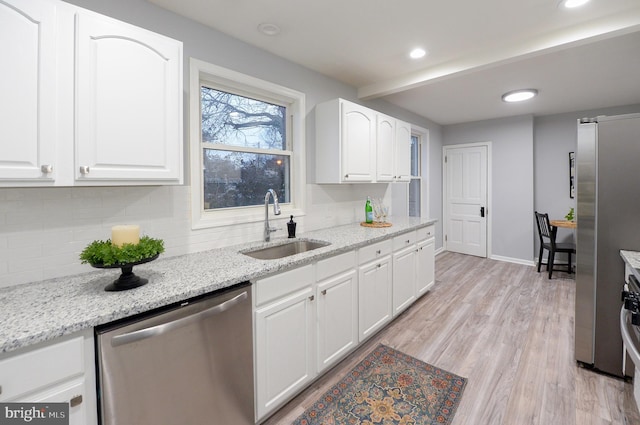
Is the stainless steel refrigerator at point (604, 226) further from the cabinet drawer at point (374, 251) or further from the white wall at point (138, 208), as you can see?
the white wall at point (138, 208)

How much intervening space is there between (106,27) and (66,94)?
1.23 feet

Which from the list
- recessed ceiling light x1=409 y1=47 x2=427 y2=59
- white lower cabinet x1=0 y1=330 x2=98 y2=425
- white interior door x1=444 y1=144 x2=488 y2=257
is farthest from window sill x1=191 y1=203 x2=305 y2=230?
white interior door x1=444 y1=144 x2=488 y2=257

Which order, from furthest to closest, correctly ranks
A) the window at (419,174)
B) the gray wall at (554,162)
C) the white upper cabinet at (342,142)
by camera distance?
the window at (419,174) → the gray wall at (554,162) → the white upper cabinet at (342,142)

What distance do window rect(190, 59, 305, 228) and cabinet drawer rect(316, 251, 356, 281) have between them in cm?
75

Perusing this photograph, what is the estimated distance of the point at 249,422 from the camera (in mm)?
1627

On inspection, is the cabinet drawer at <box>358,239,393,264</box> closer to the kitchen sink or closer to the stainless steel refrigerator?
the kitchen sink

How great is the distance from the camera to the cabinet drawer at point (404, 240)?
2.87m

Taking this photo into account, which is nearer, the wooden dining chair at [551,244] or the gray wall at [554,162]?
the wooden dining chair at [551,244]

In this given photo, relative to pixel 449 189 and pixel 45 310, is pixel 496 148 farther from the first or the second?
pixel 45 310

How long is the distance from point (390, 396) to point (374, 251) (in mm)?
1048

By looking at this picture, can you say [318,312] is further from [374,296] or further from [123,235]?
[123,235]

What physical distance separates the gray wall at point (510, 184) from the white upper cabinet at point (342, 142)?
3286mm

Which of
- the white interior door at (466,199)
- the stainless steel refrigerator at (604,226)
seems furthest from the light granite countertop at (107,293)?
the white interior door at (466,199)

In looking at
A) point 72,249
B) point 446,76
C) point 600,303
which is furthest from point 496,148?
point 72,249
